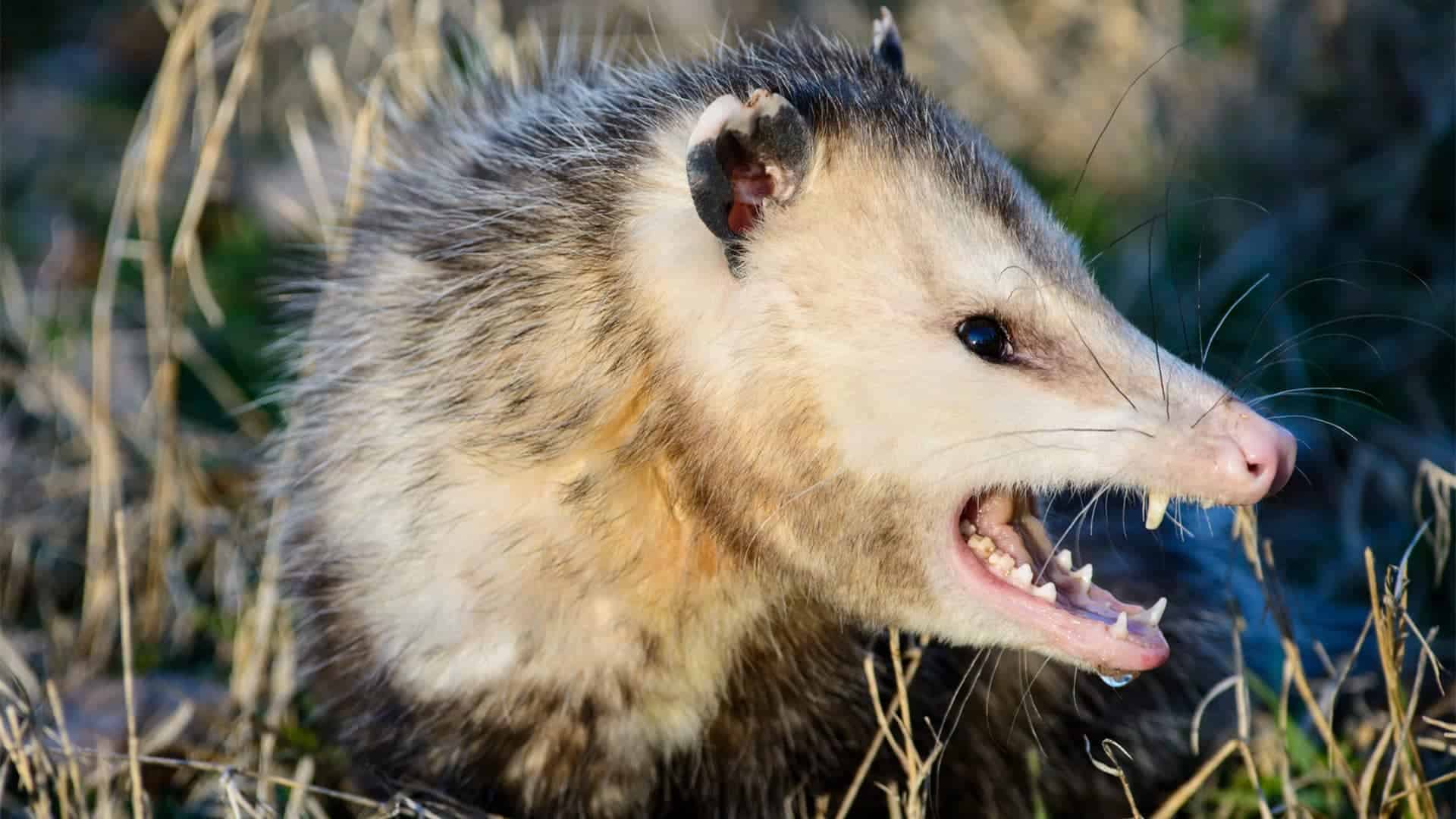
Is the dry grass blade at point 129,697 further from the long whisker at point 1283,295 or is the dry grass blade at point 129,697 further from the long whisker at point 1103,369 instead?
the long whisker at point 1283,295

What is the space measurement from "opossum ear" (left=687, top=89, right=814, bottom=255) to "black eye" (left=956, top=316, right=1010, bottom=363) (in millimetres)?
243

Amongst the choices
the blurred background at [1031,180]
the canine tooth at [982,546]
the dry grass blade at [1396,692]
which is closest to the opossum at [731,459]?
the canine tooth at [982,546]

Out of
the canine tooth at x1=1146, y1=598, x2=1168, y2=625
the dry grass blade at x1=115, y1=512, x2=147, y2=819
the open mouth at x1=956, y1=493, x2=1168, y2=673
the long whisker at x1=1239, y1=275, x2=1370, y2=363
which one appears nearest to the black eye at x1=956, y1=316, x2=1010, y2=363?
the open mouth at x1=956, y1=493, x2=1168, y2=673

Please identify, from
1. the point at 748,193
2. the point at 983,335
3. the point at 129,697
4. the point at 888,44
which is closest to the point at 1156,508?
the point at 983,335

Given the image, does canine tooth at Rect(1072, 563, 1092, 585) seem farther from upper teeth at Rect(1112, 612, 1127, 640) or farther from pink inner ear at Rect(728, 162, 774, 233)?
pink inner ear at Rect(728, 162, 774, 233)

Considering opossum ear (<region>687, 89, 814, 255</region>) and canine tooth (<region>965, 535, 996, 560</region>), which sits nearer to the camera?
opossum ear (<region>687, 89, 814, 255</region>)

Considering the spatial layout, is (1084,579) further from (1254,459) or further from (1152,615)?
(1254,459)

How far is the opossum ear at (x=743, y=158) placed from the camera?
1636mm

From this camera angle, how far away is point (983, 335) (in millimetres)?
1661

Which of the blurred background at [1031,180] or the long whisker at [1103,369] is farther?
the blurred background at [1031,180]

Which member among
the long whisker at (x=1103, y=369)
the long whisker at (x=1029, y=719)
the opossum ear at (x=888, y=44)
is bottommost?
the long whisker at (x=1029, y=719)

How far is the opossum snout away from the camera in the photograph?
5.19ft

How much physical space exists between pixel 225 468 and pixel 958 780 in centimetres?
167

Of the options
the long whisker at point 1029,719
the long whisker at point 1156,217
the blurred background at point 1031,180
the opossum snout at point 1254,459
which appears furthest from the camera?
the blurred background at point 1031,180
